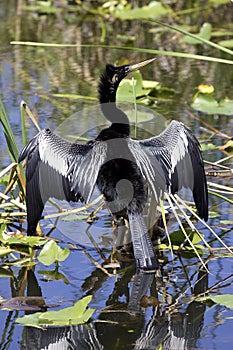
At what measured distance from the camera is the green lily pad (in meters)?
7.17

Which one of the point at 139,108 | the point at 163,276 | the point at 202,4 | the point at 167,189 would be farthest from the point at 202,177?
the point at 202,4

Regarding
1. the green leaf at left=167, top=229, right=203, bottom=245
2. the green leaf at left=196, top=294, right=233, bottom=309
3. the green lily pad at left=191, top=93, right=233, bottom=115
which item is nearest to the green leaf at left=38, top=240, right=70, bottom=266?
the green leaf at left=167, top=229, right=203, bottom=245

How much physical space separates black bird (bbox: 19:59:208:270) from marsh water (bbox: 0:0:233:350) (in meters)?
0.25

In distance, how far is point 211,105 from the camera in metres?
7.30

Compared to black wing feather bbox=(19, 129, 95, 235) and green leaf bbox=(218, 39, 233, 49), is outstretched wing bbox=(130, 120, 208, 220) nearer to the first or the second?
black wing feather bbox=(19, 129, 95, 235)

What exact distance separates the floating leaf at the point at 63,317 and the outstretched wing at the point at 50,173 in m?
0.99

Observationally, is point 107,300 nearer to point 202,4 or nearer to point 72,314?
point 72,314

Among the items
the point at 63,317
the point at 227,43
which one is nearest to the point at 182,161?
the point at 63,317

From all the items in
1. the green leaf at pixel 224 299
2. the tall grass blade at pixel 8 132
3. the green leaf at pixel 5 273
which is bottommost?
the green leaf at pixel 5 273

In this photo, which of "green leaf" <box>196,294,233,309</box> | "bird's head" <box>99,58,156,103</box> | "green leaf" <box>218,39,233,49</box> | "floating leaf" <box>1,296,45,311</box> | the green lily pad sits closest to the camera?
"green leaf" <box>196,294,233,309</box>

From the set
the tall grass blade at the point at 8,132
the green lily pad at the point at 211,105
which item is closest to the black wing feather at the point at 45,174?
the tall grass blade at the point at 8,132

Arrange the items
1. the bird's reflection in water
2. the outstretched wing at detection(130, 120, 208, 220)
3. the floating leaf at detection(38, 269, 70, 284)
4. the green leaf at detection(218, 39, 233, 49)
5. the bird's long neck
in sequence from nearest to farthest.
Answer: the bird's reflection in water, the floating leaf at detection(38, 269, 70, 284), the outstretched wing at detection(130, 120, 208, 220), the bird's long neck, the green leaf at detection(218, 39, 233, 49)

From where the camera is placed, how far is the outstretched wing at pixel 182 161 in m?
4.76

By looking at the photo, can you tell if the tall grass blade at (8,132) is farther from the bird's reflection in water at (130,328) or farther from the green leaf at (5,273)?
the bird's reflection in water at (130,328)
